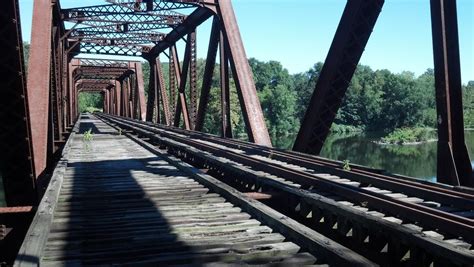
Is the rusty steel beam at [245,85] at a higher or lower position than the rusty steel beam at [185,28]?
lower

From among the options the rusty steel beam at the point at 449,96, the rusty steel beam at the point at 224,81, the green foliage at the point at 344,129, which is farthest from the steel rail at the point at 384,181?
the green foliage at the point at 344,129

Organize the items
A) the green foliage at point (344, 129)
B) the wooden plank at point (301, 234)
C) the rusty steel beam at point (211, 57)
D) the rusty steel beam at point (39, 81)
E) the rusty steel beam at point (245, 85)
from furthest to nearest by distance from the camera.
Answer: the green foliage at point (344, 129) → the rusty steel beam at point (211, 57) → the rusty steel beam at point (245, 85) → the rusty steel beam at point (39, 81) → the wooden plank at point (301, 234)

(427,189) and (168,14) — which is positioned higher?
(168,14)

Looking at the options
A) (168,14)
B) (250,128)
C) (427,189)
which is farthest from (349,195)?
(168,14)

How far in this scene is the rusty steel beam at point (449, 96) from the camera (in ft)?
16.6

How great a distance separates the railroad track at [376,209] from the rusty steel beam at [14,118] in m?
2.75

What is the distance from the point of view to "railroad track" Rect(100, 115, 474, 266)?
10.4ft

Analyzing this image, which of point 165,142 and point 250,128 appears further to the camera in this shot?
point 165,142

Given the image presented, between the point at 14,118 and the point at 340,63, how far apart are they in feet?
14.3

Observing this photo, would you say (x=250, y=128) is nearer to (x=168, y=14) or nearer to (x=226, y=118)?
(x=226, y=118)

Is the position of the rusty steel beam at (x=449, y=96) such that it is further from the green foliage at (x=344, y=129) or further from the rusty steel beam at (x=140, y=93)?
the green foliage at (x=344, y=129)

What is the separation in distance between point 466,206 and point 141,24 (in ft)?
58.0

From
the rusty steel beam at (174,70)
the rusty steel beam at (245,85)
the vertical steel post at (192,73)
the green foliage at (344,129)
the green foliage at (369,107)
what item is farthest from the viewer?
the green foliage at (344,129)

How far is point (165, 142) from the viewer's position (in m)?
12.1
